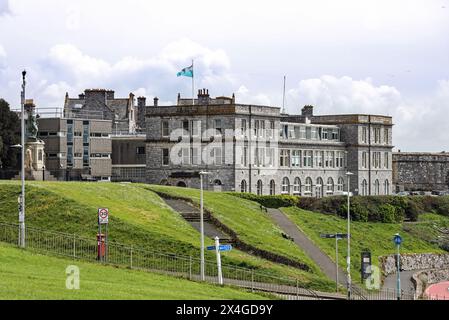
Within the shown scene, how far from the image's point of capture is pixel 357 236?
83375mm

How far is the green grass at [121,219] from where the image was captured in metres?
59.2

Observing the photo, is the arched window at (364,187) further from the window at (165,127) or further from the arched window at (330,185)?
the window at (165,127)

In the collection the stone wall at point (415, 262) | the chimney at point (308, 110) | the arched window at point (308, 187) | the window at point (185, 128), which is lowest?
the stone wall at point (415, 262)

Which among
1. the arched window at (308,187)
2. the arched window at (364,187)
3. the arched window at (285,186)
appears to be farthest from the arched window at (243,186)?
the arched window at (364,187)

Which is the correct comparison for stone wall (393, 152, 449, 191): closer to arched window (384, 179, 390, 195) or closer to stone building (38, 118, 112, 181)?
arched window (384, 179, 390, 195)

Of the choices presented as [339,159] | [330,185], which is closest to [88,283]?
[330,185]

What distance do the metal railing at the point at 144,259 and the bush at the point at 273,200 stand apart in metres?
30.6

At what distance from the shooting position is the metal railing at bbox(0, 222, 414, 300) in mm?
52406

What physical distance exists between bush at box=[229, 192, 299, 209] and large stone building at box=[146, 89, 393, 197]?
7500mm

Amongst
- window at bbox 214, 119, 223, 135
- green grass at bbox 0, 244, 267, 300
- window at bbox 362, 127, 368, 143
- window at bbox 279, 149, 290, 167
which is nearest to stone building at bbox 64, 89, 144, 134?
window at bbox 214, 119, 223, 135

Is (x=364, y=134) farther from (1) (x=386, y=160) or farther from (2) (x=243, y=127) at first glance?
(2) (x=243, y=127)

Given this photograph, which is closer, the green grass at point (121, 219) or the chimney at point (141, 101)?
the green grass at point (121, 219)

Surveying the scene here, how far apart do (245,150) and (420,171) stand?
50.9 metres

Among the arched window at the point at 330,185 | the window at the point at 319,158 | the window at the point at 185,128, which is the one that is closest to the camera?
the window at the point at 185,128
